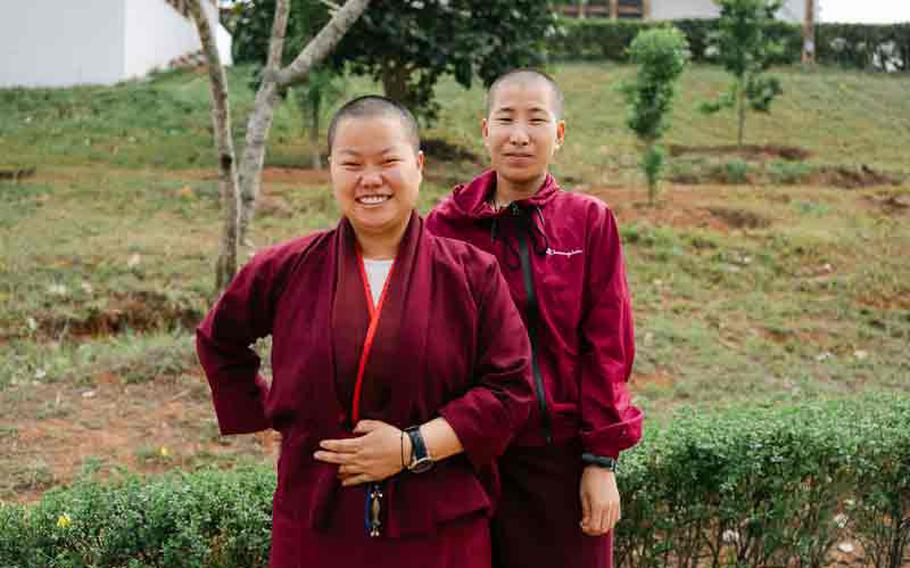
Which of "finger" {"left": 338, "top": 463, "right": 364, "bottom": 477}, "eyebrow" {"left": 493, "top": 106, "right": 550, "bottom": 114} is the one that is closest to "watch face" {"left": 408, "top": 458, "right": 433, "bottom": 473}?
"finger" {"left": 338, "top": 463, "right": 364, "bottom": 477}

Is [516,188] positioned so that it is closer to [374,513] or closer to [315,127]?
[374,513]

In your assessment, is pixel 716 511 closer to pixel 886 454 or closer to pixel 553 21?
pixel 886 454

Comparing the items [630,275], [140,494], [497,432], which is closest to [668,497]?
[497,432]

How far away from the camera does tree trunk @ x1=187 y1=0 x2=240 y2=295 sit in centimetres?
570

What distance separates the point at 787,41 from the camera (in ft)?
76.6

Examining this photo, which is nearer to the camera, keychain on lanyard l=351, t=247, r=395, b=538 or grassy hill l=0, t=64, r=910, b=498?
keychain on lanyard l=351, t=247, r=395, b=538

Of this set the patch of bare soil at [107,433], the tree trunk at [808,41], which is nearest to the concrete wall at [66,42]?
the patch of bare soil at [107,433]

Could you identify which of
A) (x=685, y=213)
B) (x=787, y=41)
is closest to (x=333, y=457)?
(x=685, y=213)

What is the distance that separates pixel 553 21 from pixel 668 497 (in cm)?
1080

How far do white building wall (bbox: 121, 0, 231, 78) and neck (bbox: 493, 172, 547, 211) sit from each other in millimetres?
16193

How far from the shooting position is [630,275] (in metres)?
9.03

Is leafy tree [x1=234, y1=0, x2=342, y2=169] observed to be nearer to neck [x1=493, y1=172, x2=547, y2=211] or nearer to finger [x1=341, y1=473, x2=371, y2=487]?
neck [x1=493, y1=172, x2=547, y2=211]

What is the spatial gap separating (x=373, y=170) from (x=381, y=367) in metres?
0.41

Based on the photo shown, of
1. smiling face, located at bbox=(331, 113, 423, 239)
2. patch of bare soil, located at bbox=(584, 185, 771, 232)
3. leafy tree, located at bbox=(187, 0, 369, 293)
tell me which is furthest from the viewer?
patch of bare soil, located at bbox=(584, 185, 771, 232)
